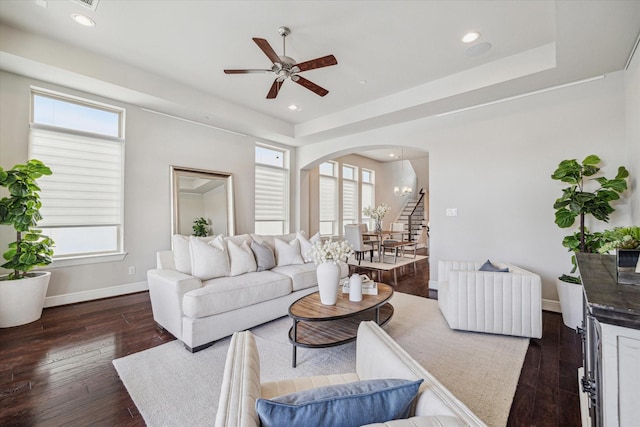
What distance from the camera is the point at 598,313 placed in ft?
2.66

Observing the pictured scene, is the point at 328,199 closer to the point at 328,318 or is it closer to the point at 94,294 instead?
the point at 94,294

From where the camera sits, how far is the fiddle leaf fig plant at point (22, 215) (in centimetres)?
289

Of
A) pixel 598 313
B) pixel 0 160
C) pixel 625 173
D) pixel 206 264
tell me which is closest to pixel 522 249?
pixel 625 173

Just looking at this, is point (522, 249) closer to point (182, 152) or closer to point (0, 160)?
point (182, 152)

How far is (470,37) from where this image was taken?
2.88m

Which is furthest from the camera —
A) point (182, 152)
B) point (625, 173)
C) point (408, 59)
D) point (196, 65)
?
point (182, 152)

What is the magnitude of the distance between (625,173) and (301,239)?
3.82 m

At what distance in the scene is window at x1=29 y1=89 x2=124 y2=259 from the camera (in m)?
3.49

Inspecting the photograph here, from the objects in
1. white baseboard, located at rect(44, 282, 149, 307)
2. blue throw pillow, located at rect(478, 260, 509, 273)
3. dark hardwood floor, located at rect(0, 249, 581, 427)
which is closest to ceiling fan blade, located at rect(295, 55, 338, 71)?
blue throw pillow, located at rect(478, 260, 509, 273)

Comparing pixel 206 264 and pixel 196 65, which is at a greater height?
pixel 196 65

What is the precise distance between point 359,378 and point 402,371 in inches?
17.1

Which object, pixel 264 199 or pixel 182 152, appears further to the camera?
pixel 264 199

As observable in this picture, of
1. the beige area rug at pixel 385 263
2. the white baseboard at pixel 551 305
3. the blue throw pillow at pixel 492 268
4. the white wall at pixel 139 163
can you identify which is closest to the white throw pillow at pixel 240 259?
the white wall at pixel 139 163

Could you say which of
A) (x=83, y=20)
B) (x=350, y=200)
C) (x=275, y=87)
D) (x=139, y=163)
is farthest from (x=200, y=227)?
(x=350, y=200)
